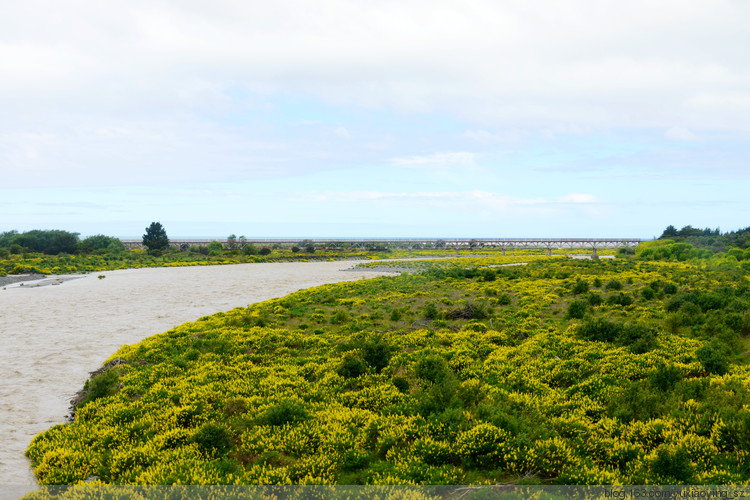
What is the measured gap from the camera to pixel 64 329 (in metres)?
24.9

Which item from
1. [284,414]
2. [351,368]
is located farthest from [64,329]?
[284,414]

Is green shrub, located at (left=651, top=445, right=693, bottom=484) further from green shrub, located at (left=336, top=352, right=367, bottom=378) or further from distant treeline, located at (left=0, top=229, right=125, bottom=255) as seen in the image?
distant treeline, located at (left=0, top=229, right=125, bottom=255)

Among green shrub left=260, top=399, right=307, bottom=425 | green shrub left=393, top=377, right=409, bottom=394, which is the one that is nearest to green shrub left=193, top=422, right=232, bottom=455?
green shrub left=260, top=399, right=307, bottom=425

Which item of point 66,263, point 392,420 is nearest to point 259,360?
point 392,420

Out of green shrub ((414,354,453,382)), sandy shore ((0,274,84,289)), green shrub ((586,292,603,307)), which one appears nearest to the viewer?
green shrub ((414,354,453,382))

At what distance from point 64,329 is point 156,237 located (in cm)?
10291

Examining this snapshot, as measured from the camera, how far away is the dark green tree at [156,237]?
4564 inches

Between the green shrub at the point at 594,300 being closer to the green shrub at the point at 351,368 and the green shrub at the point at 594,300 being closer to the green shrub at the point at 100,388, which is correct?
the green shrub at the point at 351,368

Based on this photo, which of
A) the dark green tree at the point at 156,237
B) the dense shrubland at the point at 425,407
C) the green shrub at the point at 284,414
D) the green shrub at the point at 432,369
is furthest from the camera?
the dark green tree at the point at 156,237

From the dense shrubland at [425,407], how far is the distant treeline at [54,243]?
351 feet

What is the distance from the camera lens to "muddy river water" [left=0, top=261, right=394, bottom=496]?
12.4m

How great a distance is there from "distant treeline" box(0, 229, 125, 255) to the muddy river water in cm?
6453

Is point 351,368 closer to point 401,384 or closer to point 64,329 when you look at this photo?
point 401,384

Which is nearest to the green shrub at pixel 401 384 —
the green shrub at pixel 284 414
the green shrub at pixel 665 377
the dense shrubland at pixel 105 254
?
the green shrub at pixel 284 414
